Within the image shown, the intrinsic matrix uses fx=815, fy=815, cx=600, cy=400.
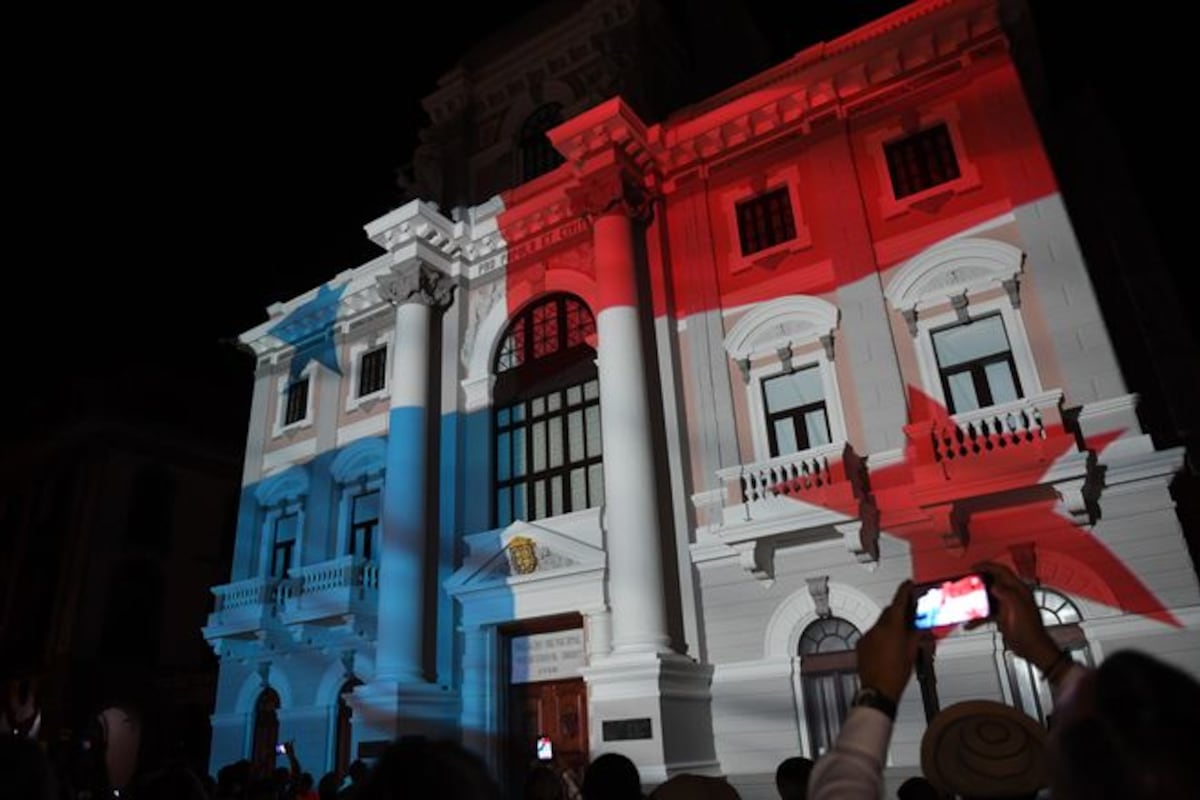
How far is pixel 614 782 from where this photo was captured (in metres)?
4.19

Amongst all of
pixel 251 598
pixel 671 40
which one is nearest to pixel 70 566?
pixel 251 598

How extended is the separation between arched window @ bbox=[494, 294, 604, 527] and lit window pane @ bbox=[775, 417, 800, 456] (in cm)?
360

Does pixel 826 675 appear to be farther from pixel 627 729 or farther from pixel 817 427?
pixel 817 427

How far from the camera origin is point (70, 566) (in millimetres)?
26422

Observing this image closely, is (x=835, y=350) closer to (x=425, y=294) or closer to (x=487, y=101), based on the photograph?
(x=425, y=294)

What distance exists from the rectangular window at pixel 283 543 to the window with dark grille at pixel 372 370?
3.60 meters

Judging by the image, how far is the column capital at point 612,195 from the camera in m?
15.7

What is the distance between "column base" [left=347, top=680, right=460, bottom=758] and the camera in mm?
14320

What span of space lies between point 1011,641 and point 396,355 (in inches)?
639

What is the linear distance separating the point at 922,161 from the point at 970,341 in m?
3.53

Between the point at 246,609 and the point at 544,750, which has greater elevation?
the point at 246,609

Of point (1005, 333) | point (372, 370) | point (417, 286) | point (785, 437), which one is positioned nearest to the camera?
point (1005, 333)

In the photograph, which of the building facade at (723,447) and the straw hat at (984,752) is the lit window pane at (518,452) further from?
the straw hat at (984,752)

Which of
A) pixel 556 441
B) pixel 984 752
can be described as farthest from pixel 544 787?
pixel 556 441
